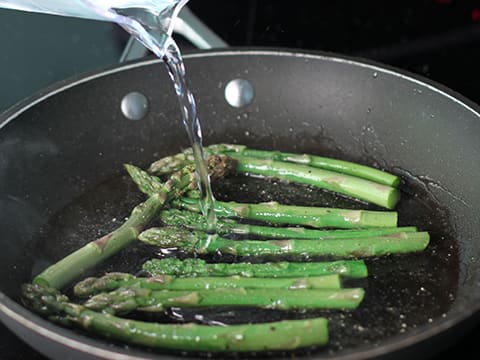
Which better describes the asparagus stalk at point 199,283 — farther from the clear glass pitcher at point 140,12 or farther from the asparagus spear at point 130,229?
the clear glass pitcher at point 140,12

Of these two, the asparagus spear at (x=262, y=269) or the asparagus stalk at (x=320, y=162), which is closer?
the asparagus spear at (x=262, y=269)

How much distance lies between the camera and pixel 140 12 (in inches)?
97.9

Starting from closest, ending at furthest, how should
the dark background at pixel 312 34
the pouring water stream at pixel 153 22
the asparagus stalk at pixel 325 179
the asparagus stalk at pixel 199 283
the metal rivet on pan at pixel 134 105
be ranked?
the pouring water stream at pixel 153 22 → the asparagus stalk at pixel 199 283 → the asparagus stalk at pixel 325 179 → the metal rivet on pan at pixel 134 105 → the dark background at pixel 312 34

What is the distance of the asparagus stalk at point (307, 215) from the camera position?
105 inches

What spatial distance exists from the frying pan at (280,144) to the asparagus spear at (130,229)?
67mm

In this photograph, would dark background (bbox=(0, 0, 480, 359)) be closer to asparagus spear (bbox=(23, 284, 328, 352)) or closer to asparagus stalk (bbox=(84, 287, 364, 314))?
asparagus stalk (bbox=(84, 287, 364, 314))

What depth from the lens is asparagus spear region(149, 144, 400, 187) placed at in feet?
9.45

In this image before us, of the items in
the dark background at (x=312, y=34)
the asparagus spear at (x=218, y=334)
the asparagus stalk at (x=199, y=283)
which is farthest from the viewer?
the dark background at (x=312, y=34)

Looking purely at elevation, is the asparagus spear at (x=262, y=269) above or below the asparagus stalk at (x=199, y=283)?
above

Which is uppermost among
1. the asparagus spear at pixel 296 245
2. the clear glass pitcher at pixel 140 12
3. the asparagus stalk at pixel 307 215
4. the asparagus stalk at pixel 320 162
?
the clear glass pitcher at pixel 140 12

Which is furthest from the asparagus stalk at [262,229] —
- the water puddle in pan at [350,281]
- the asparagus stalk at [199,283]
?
the asparagus stalk at [199,283]

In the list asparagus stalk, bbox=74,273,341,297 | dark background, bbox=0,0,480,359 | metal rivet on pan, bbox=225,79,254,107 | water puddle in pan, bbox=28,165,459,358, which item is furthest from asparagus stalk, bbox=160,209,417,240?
dark background, bbox=0,0,480,359

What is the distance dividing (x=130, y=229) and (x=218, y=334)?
648 millimetres

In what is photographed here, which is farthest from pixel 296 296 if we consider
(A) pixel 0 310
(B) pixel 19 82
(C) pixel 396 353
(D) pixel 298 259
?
(B) pixel 19 82
